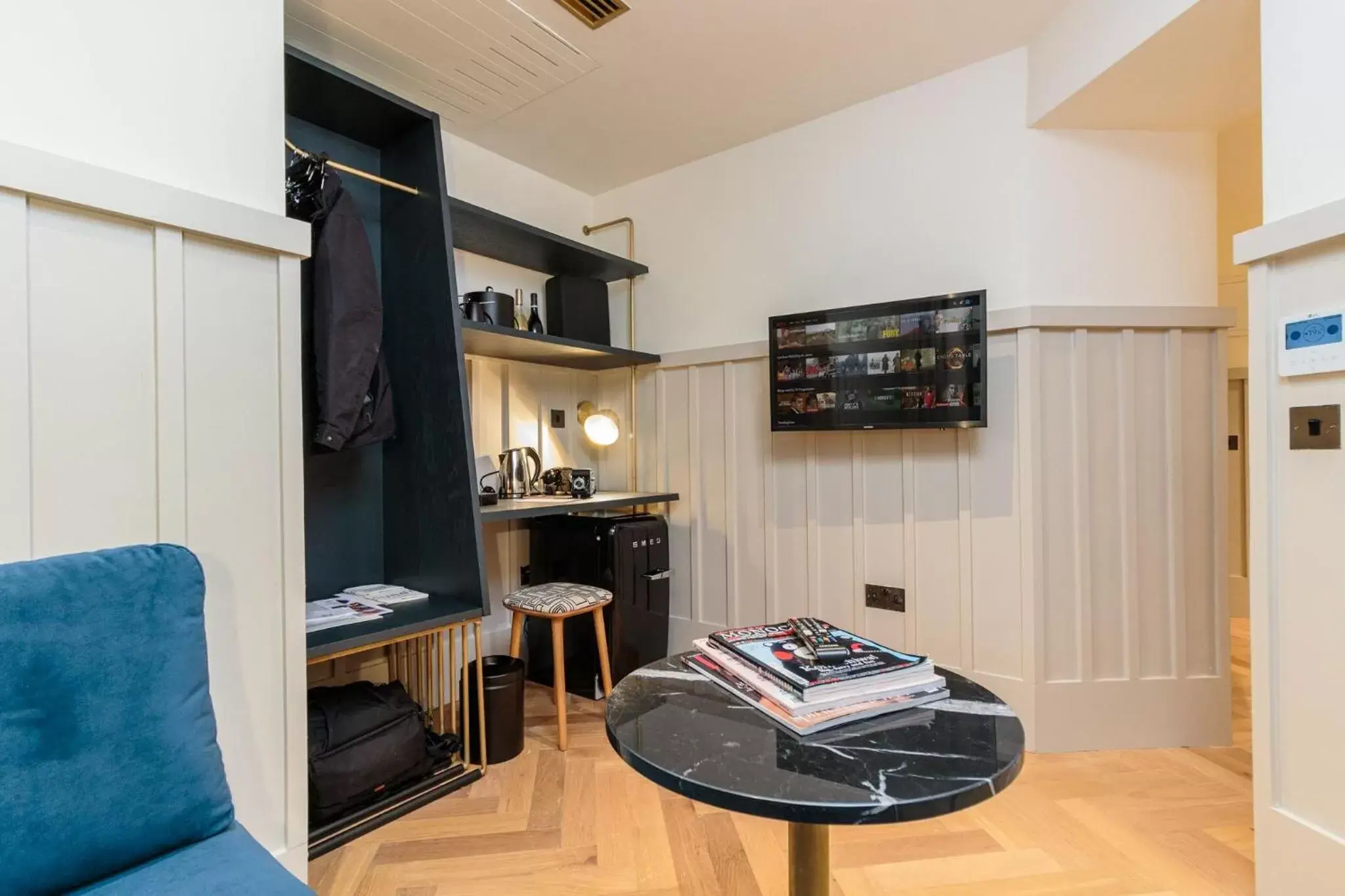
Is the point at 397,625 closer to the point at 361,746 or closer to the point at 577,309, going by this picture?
the point at 361,746

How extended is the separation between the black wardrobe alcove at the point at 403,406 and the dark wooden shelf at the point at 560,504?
0.23m

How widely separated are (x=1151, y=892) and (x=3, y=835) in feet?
7.50

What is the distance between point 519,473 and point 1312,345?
2.75 metres

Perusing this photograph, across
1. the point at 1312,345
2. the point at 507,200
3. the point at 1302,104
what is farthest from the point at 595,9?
the point at 1312,345

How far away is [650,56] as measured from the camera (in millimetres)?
2352

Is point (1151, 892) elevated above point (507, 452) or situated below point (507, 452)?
below

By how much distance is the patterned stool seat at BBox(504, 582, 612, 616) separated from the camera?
7.82 ft

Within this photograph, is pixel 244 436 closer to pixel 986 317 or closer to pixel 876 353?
pixel 876 353

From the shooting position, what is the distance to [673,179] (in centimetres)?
332

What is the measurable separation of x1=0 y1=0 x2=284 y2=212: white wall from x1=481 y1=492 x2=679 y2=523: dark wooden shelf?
4.04 ft

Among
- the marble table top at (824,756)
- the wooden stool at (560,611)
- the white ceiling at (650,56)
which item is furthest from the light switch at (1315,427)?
the wooden stool at (560,611)

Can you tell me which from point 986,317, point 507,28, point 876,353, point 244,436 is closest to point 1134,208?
point 986,317

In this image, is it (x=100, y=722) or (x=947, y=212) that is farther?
(x=947, y=212)

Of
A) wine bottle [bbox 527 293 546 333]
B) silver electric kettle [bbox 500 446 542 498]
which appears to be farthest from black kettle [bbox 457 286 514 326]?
silver electric kettle [bbox 500 446 542 498]
